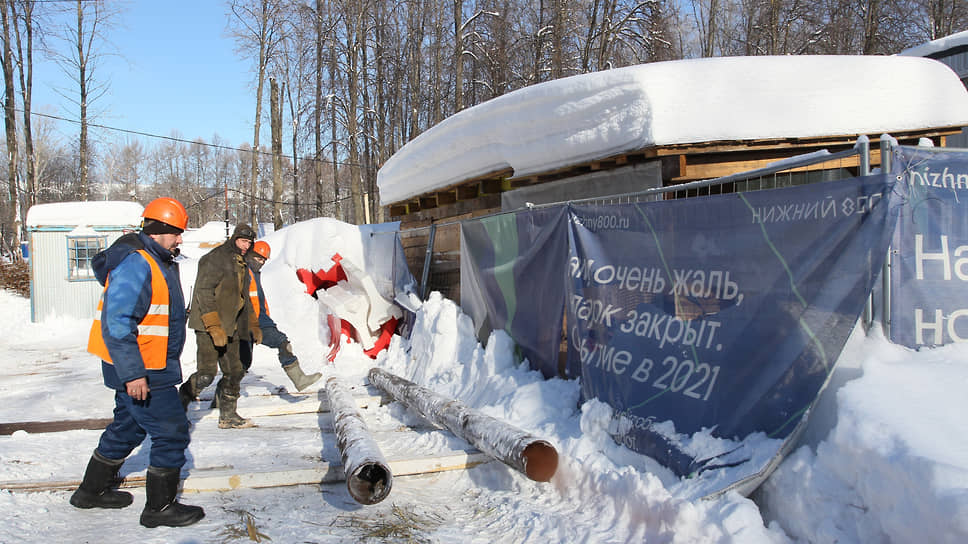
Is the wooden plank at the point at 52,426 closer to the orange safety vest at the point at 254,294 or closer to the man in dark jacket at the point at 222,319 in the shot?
the man in dark jacket at the point at 222,319

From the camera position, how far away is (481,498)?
4.45 metres

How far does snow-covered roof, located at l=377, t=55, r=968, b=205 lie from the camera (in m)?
5.79

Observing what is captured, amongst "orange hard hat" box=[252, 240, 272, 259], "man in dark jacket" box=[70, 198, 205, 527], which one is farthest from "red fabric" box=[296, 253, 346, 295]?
"man in dark jacket" box=[70, 198, 205, 527]

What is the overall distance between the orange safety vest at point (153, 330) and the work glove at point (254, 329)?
294 centimetres

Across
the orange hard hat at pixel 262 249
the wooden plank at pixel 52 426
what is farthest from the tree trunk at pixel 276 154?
the wooden plank at pixel 52 426

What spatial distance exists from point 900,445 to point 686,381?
143 centimetres

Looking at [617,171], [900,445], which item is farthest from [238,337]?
[900,445]

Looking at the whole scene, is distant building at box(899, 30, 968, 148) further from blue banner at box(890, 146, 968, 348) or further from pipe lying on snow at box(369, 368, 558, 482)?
pipe lying on snow at box(369, 368, 558, 482)

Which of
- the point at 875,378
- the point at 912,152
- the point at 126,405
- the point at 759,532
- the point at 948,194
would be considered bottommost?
the point at 759,532

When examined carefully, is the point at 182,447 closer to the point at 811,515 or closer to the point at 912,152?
the point at 811,515

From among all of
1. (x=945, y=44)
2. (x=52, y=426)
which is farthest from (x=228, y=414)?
(x=945, y=44)

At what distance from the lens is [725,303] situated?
3873 millimetres

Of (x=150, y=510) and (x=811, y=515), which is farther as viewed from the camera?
(x=150, y=510)

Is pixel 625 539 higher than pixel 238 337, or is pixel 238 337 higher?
pixel 238 337
